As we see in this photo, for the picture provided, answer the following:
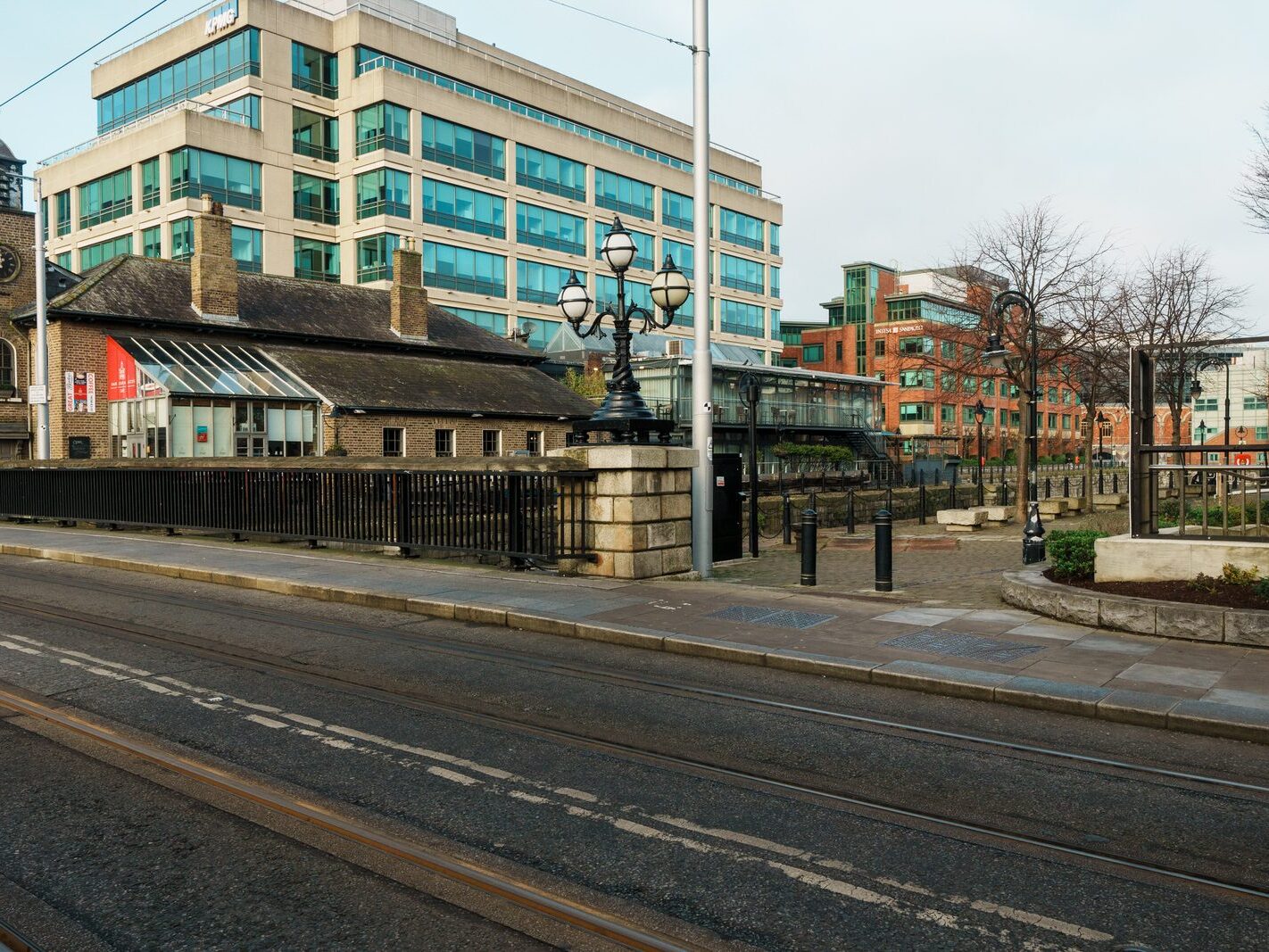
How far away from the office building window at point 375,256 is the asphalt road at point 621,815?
44859 millimetres

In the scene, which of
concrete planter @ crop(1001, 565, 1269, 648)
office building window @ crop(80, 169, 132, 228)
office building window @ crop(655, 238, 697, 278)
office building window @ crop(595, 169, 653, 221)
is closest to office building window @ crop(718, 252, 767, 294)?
office building window @ crop(655, 238, 697, 278)

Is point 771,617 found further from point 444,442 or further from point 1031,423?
point 444,442

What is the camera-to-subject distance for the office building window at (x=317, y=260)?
2007 inches

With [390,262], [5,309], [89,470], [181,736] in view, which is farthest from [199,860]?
[390,262]

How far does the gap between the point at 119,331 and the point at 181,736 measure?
31.0 m

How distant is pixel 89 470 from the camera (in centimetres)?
2272

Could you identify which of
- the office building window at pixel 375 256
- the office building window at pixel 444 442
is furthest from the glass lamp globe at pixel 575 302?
the office building window at pixel 375 256

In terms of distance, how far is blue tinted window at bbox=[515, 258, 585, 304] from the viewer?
56.6 m

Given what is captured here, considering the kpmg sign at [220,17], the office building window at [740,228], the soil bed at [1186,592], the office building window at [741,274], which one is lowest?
the soil bed at [1186,592]

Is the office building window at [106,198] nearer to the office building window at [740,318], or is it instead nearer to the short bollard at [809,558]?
the office building window at [740,318]

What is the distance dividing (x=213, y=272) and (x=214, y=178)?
16.1 metres

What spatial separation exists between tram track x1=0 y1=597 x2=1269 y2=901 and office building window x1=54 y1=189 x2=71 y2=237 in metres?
55.4

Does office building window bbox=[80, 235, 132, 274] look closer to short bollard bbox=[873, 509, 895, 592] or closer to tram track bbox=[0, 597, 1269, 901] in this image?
tram track bbox=[0, 597, 1269, 901]

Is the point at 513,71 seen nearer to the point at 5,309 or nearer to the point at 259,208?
the point at 259,208
